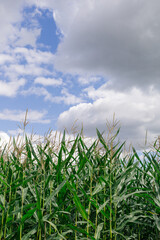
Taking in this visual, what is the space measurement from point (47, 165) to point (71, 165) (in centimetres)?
29

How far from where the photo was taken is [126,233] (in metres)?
3.17

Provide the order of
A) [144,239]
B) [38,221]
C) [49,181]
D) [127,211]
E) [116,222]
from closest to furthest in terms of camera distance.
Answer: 1. [38,221]
2. [49,181]
3. [116,222]
4. [127,211]
5. [144,239]

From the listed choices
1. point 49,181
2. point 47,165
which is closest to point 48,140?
point 47,165

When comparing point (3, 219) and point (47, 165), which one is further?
point (47, 165)

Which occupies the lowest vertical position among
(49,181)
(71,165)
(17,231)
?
(17,231)

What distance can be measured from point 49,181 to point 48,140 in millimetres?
614

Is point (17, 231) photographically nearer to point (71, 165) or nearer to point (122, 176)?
point (71, 165)

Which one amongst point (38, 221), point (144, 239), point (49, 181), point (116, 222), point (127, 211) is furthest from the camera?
point (144, 239)

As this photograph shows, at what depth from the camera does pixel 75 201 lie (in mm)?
2295

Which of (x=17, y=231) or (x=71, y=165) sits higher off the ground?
(x=71, y=165)

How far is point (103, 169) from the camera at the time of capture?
8.96 ft

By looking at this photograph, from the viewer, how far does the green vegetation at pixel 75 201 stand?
245 centimetres

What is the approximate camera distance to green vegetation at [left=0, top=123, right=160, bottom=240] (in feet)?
8.04

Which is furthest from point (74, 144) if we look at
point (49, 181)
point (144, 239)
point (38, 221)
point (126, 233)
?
point (144, 239)
